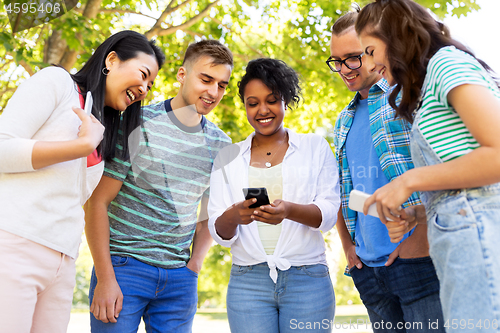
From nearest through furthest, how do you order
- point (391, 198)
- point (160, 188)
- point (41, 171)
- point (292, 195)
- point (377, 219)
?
point (391, 198)
point (41, 171)
point (377, 219)
point (292, 195)
point (160, 188)

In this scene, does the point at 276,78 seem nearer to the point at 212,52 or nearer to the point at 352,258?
the point at 212,52

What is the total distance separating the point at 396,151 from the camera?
206 cm

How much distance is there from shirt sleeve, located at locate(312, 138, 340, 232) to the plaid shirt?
0.19ft

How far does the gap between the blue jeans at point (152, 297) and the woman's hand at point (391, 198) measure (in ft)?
4.41

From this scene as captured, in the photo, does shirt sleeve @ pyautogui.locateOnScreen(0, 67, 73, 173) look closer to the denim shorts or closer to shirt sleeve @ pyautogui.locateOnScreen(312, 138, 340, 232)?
shirt sleeve @ pyautogui.locateOnScreen(312, 138, 340, 232)

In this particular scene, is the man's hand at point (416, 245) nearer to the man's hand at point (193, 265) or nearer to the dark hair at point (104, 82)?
the man's hand at point (193, 265)

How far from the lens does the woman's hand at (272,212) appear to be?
6.41 ft

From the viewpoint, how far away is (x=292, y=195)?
227 cm

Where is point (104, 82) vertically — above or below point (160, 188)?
above

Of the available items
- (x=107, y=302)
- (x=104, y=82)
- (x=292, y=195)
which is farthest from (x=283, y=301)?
(x=104, y=82)

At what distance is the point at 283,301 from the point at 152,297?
29.6 inches

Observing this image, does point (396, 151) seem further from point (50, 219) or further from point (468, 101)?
point (50, 219)

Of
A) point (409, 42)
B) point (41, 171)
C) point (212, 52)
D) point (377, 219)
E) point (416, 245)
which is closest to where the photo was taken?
point (409, 42)
